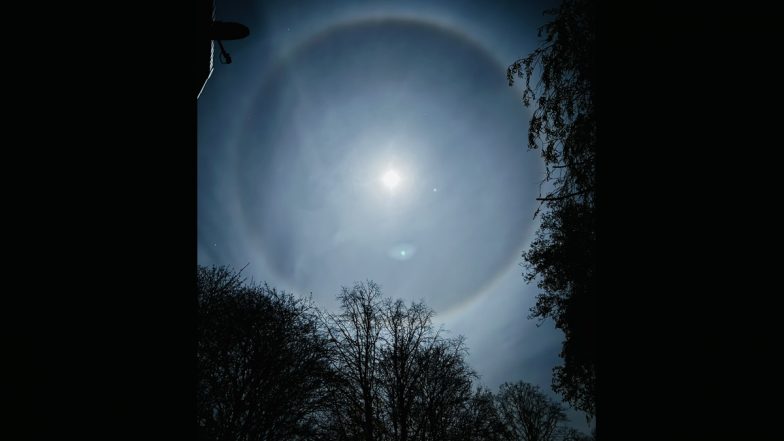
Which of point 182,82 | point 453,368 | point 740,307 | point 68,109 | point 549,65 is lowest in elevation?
point 740,307

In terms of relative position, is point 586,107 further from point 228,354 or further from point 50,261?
point 228,354

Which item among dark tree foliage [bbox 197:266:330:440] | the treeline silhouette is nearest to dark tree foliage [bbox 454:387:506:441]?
the treeline silhouette

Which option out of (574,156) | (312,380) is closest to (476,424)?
(312,380)

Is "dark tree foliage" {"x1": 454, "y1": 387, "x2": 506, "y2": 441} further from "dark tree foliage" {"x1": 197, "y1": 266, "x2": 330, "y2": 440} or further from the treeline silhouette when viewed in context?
"dark tree foliage" {"x1": 197, "y1": 266, "x2": 330, "y2": 440}

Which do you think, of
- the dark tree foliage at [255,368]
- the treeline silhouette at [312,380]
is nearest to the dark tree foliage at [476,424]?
the treeline silhouette at [312,380]

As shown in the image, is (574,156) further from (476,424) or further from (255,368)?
(476,424)

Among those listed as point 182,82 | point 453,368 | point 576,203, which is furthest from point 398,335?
point 182,82

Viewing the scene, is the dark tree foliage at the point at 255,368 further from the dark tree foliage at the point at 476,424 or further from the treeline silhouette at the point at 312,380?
the dark tree foliage at the point at 476,424

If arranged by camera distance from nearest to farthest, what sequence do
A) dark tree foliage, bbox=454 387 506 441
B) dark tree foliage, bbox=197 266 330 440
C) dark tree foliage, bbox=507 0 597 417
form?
1. dark tree foliage, bbox=507 0 597 417
2. dark tree foliage, bbox=197 266 330 440
3. dark tree foliage, bbox=454 387 506 441
